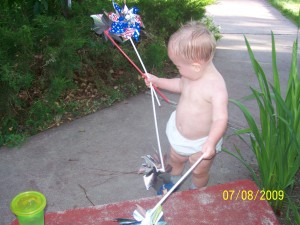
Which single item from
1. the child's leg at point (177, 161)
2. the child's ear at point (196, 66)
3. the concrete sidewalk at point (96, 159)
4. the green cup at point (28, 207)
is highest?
the child's ear at point (196, 66)

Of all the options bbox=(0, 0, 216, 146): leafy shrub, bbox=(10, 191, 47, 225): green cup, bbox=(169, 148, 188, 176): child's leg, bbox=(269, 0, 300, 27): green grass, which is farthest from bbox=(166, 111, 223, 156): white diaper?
bbox=(269, 0, 300, 27): green grass

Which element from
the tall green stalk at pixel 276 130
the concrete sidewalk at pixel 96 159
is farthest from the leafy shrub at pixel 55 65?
the tall green stalk at pixel 276 130

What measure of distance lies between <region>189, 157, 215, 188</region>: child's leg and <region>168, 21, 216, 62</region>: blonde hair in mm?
A: 632

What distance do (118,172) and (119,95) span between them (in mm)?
1122

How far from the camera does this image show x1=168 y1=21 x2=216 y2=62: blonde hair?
1.71 m

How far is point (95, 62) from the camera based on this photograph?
141 inches

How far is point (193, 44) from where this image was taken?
1.70 metres

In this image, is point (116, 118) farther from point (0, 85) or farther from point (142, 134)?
point (0, 85)

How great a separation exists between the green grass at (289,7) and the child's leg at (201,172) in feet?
18.5

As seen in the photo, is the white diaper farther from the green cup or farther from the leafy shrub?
the leafy shrub

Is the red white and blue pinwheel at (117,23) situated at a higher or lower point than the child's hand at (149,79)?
higher

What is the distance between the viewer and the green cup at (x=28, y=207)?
4.22ft

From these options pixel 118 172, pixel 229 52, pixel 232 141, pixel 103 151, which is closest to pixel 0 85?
pixel 103 151
